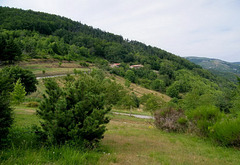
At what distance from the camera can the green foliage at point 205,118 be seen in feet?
36.0

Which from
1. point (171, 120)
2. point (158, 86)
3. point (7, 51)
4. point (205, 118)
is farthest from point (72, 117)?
point (158, 86)

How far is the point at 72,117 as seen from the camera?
5.91 metres

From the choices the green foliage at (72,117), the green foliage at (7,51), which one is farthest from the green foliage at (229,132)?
the green foliage at (7,51)

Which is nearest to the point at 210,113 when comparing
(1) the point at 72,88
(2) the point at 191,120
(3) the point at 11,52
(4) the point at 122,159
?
(2) the point at 191,120

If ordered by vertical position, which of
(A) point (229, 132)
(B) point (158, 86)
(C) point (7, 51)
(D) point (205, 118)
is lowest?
(B) point (158, 86)

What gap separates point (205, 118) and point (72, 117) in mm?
10066

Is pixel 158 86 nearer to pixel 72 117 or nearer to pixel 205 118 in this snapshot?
pixel 205 118

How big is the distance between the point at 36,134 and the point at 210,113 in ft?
38.1

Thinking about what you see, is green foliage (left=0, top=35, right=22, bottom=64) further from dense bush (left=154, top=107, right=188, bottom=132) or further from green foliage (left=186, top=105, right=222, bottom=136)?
green foliage (left=186, top=105, right=222, bottom=136)

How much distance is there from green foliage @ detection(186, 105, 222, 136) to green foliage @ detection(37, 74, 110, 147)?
840 cm

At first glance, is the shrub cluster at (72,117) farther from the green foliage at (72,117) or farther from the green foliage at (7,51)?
the green foliage at (7,51)

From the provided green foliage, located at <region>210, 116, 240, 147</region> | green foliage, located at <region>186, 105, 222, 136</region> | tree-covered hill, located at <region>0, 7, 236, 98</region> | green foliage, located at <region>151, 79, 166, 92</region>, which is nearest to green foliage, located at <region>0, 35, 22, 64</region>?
tree-covered hill, located at <region>0, 7, 236, 98</region>

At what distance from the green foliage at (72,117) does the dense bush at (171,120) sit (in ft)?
30.9

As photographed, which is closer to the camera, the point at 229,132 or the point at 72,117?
the point at 72,117
